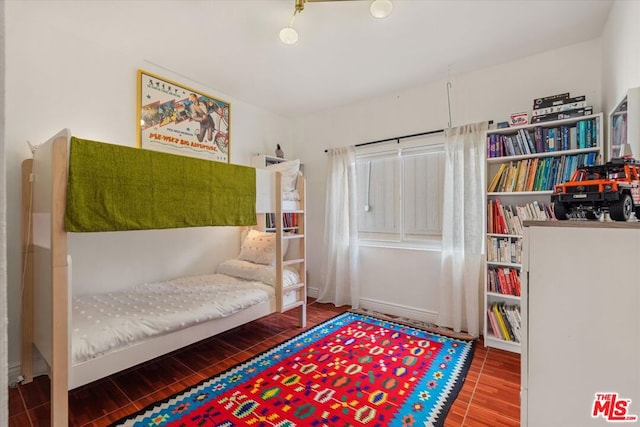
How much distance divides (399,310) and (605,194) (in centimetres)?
248

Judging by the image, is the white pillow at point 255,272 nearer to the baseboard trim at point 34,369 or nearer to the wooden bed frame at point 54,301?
the wooden bed frame at point 54,301

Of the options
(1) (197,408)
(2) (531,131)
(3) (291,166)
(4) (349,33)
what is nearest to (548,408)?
(1) (197,408)

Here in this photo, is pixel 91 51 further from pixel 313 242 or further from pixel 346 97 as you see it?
pixel 313 242

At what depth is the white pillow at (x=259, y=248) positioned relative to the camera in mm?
2980

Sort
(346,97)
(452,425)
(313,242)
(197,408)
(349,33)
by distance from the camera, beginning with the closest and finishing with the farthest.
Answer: (452,425) < (197,408) < (349,33) < (346,97) < (313,242)

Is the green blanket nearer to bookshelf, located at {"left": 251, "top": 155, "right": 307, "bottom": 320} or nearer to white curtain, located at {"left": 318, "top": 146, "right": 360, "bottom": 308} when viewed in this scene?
bookshelf, located at {"left": 251, "top": 155, "right": 307, "bottom": 320}

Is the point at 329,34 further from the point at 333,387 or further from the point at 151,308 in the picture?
the point at 333,387

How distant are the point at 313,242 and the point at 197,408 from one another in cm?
248

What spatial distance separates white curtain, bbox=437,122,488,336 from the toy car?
1.46m

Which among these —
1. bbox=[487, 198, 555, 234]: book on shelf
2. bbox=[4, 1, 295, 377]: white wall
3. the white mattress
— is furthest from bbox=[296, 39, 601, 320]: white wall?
bbox=[4, 1, 295, 377]: white wall

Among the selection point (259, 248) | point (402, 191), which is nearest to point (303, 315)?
point (259, 248)

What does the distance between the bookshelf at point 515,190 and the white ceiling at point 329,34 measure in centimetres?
69

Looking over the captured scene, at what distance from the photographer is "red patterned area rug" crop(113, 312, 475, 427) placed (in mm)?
1603

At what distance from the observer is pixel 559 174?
7.34ft
